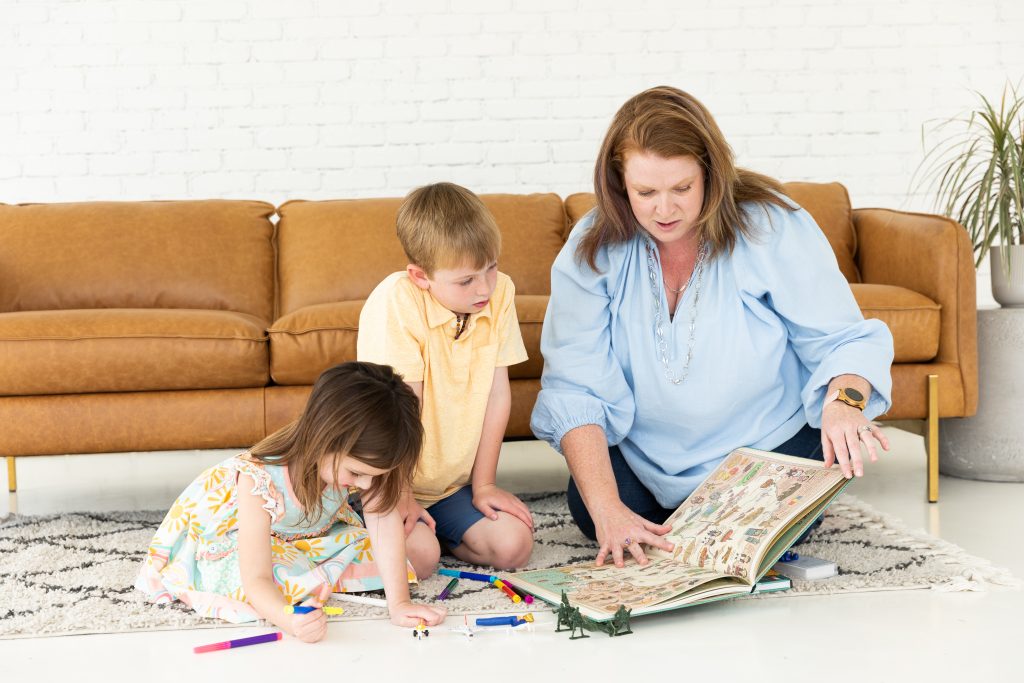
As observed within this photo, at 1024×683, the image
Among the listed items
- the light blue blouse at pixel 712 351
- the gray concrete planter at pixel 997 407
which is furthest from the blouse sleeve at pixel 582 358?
the gray concrete planter at pixel 997 407

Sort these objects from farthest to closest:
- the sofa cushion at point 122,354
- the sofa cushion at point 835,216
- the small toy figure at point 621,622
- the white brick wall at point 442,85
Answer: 1. the white brick wall at point 442,85
2. the sofa cushion at point 835,216
3. the sofa cushion at point 122,354
4. the small toy figure at point 621,622

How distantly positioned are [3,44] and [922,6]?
329cm

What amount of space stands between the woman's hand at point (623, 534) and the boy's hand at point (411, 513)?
0.31m

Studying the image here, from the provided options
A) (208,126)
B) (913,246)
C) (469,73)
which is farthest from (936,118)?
(208,126)

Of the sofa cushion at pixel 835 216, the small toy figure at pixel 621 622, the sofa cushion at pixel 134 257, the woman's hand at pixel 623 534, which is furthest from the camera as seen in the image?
the sofa cushion at pixel 835 216

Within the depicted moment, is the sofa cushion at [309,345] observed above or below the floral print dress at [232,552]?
above

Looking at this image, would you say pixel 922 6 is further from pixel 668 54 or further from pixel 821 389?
pixel 821 389

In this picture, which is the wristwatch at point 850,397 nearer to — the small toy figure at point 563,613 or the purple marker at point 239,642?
the small toy figure at point 563,613

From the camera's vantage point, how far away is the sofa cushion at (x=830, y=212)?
3055 millimetres

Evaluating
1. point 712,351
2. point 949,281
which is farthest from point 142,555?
point 949,281

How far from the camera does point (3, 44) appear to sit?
3596mm

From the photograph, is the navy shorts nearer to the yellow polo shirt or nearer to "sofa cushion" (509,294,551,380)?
the yellow polo shirt

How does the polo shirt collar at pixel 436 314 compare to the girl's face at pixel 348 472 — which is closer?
the girl's face at pixel 348 472

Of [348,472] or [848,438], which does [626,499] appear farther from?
[348,472]
